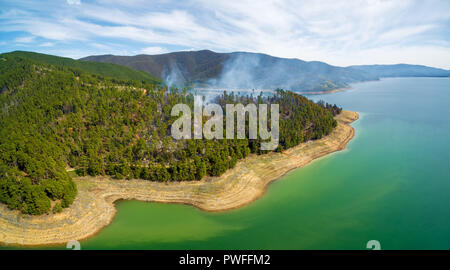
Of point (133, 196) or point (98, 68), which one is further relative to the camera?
point (98, 68)

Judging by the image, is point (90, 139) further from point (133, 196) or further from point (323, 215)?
point (323, 215)

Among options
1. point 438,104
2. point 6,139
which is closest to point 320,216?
point 6,139

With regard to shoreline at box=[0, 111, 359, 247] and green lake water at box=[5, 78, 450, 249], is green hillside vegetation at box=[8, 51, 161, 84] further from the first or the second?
green lake water at box=[5, 78, 450, 249]

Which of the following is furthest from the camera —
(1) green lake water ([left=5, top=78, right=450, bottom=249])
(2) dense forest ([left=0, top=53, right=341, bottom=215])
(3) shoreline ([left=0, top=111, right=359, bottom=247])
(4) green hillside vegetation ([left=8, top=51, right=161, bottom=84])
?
(4) green hillside vegetation ([left=8, top=51, right=161, bottom=84])

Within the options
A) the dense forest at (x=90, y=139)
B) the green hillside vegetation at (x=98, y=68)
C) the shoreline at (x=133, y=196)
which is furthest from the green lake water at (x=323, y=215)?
the green hillside vegetation at (x=98, y=68)

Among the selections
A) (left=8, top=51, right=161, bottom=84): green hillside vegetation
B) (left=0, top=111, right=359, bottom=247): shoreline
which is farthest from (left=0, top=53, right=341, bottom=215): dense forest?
(left=8, top=51, right=161, bottom=84): green hillside vegetation

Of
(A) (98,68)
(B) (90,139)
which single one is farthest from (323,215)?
(A) (98,68)
